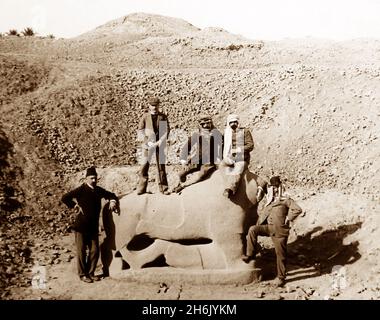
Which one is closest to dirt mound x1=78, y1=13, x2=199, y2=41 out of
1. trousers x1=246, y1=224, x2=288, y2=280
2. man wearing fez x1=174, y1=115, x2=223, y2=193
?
man wearing fez x1=174, y1=115, x2=223, y2=193

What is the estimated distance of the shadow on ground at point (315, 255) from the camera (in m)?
9.02

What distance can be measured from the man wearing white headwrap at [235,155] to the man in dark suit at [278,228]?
0.64 meters

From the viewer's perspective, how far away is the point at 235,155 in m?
8.27

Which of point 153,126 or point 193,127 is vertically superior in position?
point 153,126

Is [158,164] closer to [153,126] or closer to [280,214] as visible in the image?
[153,126]

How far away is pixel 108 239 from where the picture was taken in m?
8.51

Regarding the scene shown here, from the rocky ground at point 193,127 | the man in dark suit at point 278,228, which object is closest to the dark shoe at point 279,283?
the man in dark suit at point 278,228

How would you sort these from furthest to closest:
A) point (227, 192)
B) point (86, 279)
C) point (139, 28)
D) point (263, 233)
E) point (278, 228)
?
point (139, 28), point (86, 279), point (263, 233), point (278, 228), point (227, 192)

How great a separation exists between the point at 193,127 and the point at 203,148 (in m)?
8.06

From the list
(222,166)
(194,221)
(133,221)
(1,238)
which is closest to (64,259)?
(1,238)

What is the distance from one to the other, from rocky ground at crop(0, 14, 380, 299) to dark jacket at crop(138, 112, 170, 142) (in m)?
2.68

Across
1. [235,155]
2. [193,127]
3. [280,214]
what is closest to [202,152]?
[235,155]

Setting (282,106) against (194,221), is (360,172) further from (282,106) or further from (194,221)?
(194,221)
